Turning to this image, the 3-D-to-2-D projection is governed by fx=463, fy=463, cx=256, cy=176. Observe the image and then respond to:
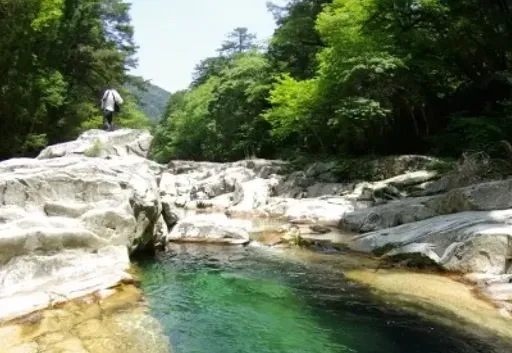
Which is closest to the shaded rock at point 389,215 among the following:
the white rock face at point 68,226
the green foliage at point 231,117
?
the white rock face at point 68,226

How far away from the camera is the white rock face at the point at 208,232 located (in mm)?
13602

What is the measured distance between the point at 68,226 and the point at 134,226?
5.03 feet

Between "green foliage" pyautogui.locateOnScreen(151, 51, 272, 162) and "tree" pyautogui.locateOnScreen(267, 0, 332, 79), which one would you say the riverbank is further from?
"green foliage" pyautogui.locateOnScreen(151, 51, 272, 162)

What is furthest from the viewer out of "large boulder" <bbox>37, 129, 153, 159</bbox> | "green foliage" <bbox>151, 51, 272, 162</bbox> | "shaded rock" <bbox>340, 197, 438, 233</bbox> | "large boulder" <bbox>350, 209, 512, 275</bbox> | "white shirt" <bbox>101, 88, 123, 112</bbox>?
"green foliage" <bbox>151, 51, 272, 162</bbox>

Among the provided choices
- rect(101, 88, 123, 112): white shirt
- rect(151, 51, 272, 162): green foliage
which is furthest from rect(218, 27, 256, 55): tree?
rect(101, 88, 123, 112): white shirt

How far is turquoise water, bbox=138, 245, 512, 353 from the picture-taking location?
21.8 ft

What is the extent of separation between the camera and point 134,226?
1017 centimetres

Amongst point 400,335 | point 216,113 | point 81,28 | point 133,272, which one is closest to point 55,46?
point 81,28

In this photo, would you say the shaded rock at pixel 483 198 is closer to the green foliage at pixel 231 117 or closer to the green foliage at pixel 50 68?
the green foliage at pixel 50 68

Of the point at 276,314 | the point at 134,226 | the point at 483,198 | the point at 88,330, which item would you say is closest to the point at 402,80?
the point at 483,198

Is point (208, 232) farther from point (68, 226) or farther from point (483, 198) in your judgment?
point (483, 198)

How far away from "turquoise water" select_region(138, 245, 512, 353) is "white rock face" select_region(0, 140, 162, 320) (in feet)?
3.27

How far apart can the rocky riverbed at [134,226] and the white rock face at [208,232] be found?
1.4 inches

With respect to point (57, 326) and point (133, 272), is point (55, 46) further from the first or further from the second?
point (57, 326)
